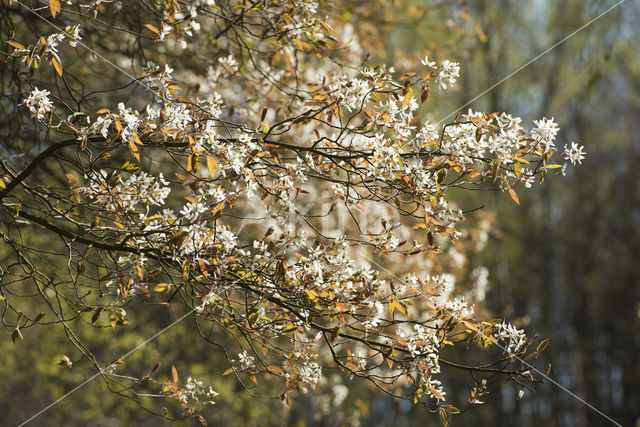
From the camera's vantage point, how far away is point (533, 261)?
56.6 feet

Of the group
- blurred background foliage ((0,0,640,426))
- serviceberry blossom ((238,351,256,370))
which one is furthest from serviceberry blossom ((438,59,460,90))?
blurred background foliage ((0,0,640,426))

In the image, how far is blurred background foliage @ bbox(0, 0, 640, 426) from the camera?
295 inches

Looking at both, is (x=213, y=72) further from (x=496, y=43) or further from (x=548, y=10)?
(x=548, y=10)

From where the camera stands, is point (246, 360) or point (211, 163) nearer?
point (211, 163)

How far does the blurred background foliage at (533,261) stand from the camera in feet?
24.6

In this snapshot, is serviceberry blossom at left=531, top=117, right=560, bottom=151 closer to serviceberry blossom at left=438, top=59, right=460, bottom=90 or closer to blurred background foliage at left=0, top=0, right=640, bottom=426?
serviceberry blossom at left=438, top=59, right=460, bottom=90

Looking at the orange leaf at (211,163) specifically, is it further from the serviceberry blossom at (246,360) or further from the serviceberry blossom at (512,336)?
the serviceberry blossom at (512,336)

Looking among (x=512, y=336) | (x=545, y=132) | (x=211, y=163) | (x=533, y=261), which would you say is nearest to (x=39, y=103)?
(x=211, y=163)

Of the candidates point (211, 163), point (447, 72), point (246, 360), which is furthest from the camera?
point (246, 360)

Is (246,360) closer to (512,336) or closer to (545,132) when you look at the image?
(512,336)

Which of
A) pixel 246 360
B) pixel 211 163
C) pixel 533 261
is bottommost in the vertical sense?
pixel 246 360

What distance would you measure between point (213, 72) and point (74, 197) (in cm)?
133

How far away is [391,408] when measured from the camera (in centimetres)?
1762

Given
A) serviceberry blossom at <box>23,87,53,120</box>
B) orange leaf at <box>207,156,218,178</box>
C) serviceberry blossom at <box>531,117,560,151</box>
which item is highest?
serviceberry blossom at <box>531,117,560,151</box>
